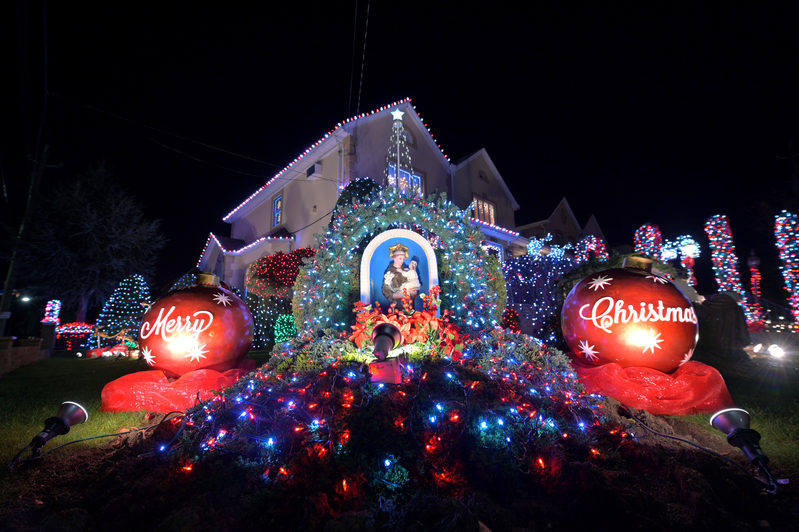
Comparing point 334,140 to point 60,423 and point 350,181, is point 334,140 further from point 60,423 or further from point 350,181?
point 60,423

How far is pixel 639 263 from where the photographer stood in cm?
619

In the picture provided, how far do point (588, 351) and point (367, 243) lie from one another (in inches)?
173

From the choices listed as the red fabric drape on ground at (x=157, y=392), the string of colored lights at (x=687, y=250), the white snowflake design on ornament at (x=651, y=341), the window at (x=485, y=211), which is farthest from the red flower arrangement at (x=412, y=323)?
the string of colored lights at (x=687, y=250)

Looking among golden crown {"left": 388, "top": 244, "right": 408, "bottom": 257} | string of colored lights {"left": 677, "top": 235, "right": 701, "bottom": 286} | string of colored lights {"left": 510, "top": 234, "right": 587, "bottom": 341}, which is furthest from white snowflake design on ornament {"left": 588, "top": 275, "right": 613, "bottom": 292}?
string of colored lights {"left": 677, "top": 235, "right": 701, "bottom": 286}

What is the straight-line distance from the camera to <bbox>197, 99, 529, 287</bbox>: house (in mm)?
14367

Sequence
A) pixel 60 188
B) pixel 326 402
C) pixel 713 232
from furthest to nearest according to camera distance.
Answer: pixel 60 188
pixel 713 232
pixel 326 402

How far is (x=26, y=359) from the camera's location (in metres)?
10.9

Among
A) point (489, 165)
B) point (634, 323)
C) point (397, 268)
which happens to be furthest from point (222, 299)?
point (489, 165)

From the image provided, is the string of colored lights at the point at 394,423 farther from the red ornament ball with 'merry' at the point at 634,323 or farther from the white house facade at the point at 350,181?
the white house facade at the point at 350,181

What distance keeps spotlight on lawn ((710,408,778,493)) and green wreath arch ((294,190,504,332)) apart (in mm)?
3771

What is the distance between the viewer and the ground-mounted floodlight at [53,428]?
10.7 ft

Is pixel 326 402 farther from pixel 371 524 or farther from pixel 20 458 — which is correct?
pixel 20 458

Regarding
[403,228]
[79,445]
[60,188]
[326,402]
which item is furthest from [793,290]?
[60,188]

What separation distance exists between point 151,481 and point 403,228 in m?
5.31
